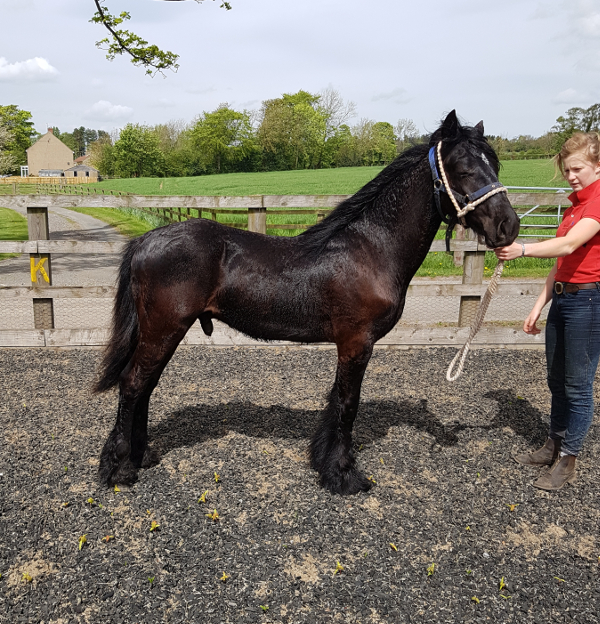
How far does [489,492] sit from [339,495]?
40.7 inches

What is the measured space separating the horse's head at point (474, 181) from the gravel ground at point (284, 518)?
69.5 inches

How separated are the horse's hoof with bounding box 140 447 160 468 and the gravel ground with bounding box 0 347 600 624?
0.06m

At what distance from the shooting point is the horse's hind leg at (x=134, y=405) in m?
3.16

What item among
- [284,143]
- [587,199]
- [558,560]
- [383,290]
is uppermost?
[284,143]

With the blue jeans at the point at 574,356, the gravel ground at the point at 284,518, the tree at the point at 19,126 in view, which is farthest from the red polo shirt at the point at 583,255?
the tree at the point at 19,126

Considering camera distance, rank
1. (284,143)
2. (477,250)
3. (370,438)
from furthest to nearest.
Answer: (284,143), (477,250), (370,438)

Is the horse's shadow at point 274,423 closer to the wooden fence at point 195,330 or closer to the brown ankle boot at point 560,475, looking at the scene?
the brown ankle boot at point 560,475

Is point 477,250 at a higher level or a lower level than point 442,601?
higher

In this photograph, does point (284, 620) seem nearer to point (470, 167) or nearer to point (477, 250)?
point (470, 167)

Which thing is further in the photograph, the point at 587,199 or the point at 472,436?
the point at 472,436

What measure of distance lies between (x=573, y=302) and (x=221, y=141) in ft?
244

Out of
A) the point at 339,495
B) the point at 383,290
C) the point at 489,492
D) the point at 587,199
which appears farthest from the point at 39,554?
the point at 587,199

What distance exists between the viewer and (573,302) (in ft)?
10.3

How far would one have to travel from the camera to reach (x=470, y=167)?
2.79 meters
